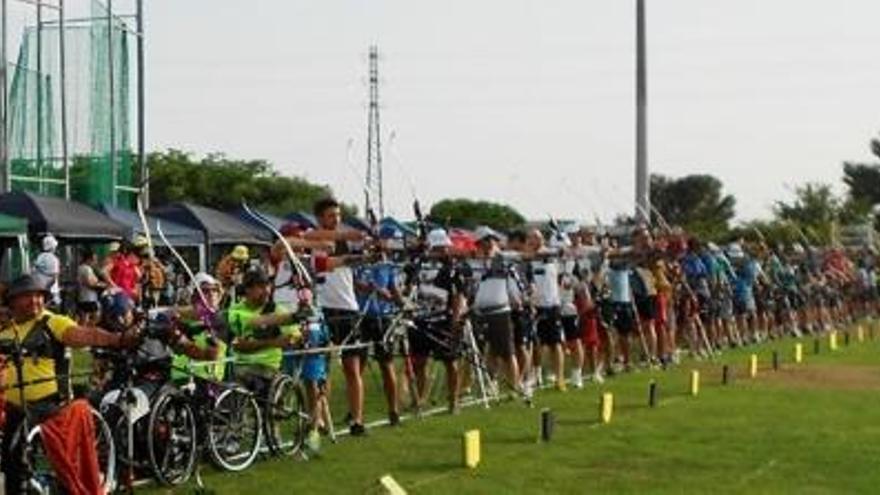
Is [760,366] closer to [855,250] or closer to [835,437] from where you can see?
[835,437]

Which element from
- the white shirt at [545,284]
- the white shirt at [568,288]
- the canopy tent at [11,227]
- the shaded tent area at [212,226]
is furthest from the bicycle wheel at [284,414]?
the shaded tent area at [212,226]

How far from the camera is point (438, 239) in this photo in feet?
51.5

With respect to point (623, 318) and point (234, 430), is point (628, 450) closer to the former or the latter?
point (234, 430)

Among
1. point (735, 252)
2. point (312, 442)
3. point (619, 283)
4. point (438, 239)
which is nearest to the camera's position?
point (312, 442)

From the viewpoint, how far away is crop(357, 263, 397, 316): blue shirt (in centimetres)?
1451

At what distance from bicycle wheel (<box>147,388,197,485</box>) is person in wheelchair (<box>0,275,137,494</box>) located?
3.52ft

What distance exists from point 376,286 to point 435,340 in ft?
4.56

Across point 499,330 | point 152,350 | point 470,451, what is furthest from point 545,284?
point 152,350

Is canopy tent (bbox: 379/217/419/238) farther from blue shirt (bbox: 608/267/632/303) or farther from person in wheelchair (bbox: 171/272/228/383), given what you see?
blue shirt (bbox: 608/267/632/303)

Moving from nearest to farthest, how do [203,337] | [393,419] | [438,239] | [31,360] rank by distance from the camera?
1. [31,360]
2. [203,337]
3. [393,419]
4. [438,239]

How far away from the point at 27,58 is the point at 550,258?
14236 millimetres

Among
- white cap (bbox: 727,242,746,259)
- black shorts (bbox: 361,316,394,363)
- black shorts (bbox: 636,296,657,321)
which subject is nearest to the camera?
black shorts (bbox: 361,316,394,363)

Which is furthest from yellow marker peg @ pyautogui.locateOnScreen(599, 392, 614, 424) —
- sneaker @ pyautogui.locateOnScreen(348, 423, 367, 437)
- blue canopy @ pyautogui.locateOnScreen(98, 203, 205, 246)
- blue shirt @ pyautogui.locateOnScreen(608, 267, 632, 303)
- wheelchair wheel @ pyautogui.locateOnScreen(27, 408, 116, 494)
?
blue canopy @ pyautogui.locateOnScreen(98, 203, 205, 246)

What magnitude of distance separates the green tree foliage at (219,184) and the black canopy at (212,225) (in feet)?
123
